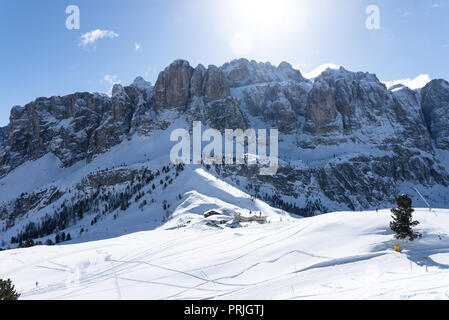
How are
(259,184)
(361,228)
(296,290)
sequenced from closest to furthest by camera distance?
(296,290) → (361,228) → (259,184)

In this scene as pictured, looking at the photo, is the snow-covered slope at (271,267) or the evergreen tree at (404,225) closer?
the snow-covered slope at (271,267)

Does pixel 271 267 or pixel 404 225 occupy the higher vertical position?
pixel 404 225

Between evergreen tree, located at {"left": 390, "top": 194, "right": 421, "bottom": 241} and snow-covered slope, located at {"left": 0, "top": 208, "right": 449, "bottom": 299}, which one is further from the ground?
evergreen tree, located at {"left": 390, "top": 194, "right": 421, "bottom": 241}

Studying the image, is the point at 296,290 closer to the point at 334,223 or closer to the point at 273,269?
the point at 273,269

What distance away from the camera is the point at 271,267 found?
17078mm

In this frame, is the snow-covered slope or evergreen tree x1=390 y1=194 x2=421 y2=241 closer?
the snow-covered slope

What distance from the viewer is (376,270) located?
1334 centimetres

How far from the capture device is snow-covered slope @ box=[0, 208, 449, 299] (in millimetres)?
11773

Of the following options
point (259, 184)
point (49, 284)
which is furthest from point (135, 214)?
point (49, 284)

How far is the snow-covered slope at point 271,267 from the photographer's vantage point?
11.8 metres

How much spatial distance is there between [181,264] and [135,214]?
98.5 m

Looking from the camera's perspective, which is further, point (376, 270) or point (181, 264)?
point (181, 264)

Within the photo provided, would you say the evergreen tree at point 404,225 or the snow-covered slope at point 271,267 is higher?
the evergreen tree at point 404,225

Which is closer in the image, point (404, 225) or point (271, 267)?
point (404, 225)
